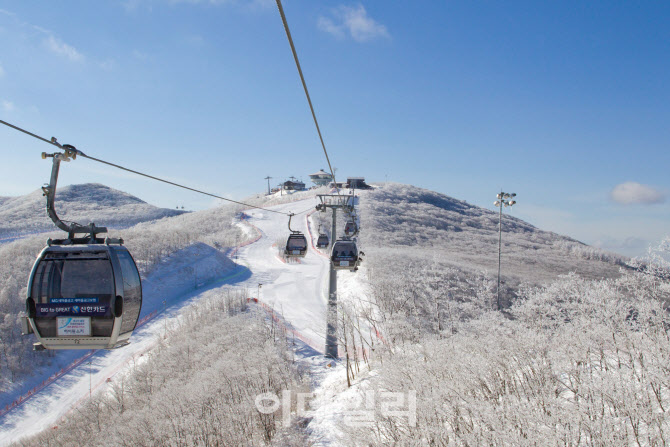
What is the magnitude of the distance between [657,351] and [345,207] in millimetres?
14753

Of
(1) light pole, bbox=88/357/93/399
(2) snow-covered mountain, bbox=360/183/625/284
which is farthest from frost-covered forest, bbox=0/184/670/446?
(2) snow-covered mountain, bbox=360/183/625/284

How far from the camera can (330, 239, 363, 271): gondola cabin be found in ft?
63.9

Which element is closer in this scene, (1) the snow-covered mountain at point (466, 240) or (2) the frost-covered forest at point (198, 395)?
(2) the frost-covered forest at point (198, 395)

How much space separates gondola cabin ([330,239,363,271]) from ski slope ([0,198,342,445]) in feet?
61.2

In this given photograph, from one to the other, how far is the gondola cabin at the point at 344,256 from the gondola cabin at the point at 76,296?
41.6ft

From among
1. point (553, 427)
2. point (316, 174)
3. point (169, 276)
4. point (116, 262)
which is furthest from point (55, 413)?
point (316, 174)

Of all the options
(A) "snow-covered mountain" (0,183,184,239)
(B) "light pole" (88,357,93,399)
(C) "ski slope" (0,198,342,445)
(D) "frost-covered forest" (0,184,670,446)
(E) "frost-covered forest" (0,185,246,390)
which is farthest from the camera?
(A) "snow-covered mountain" (0,183,184,239)

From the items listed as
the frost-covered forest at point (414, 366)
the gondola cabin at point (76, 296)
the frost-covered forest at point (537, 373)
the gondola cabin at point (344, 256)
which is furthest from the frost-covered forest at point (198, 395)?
the gondola cabin at point (76, 296)

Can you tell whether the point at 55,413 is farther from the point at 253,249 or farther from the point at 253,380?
the point at 253,249

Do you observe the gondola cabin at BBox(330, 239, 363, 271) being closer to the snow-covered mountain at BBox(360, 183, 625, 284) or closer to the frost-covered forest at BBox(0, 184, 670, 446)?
the frost-covered forest at BBox(0, 184, 670, 446)

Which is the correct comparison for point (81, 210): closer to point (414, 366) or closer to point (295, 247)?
point (295, 247)

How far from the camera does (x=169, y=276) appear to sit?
55.2 metres

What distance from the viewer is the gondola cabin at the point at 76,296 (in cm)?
738

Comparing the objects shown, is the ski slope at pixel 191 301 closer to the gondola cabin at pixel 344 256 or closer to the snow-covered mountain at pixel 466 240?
the snow-covered mountain at pixel 466 240
